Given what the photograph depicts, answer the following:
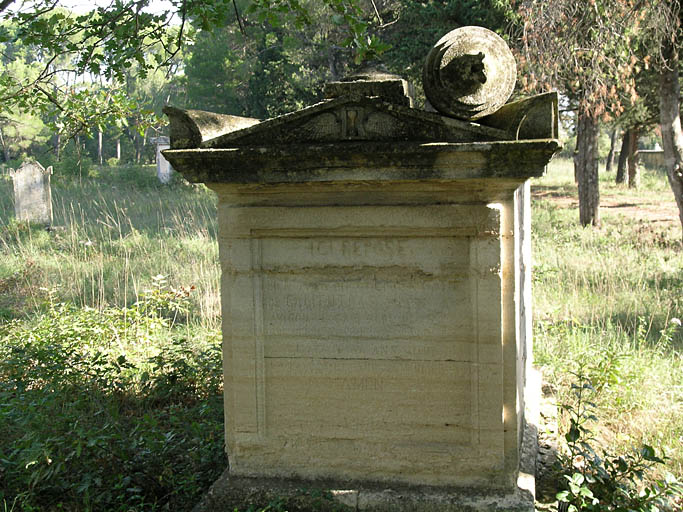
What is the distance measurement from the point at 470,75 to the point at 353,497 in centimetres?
180

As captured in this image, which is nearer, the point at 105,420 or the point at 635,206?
the point at 105,420

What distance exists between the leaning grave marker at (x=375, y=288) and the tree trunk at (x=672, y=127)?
692 centimetres

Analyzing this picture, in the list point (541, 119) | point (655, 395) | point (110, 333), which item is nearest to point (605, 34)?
point (655, 395)

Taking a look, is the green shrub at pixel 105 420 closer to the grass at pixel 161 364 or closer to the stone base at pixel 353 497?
the grass at pixel 161 364

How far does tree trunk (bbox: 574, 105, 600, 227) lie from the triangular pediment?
11.8 m

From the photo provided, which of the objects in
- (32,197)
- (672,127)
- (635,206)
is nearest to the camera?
(672,127)

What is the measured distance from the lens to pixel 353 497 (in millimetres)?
2850

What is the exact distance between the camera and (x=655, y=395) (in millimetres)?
4500

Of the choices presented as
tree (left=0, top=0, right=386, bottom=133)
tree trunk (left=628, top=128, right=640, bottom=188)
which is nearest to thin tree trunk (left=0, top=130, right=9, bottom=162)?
tree trunk (left=628, top=128, right=640, bottom=188)

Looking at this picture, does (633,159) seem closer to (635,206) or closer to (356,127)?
(635,206)

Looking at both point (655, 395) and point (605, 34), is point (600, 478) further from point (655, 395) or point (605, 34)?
point (605, 34)

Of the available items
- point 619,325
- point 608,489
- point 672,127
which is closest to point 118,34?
point 608,489

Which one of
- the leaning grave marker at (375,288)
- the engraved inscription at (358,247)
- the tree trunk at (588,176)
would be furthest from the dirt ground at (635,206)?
the engraved inscription at (358,247)

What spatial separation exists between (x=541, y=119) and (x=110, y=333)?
4280mm
